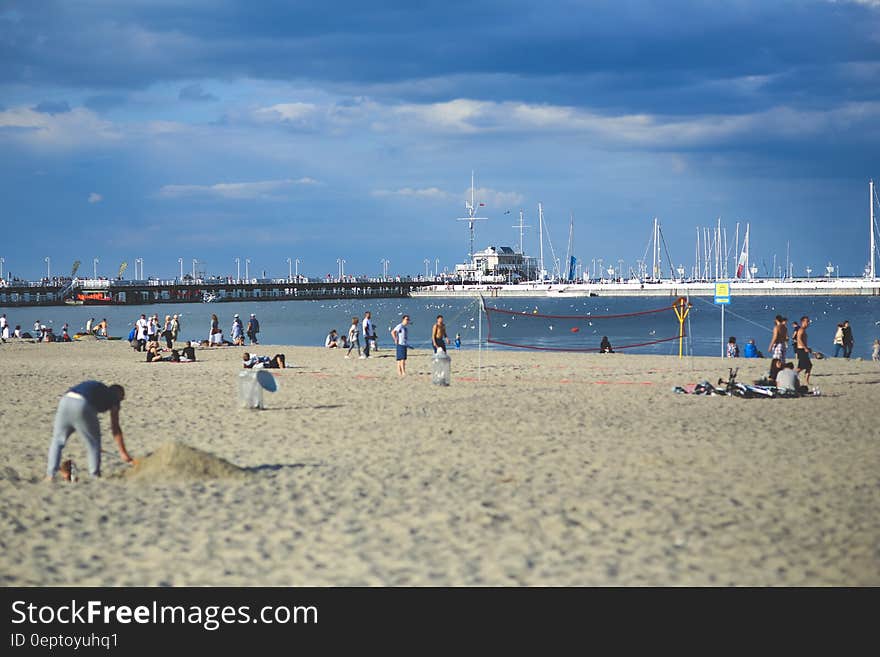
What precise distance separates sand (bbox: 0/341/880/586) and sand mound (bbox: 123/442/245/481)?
19 mm

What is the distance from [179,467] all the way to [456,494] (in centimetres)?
265

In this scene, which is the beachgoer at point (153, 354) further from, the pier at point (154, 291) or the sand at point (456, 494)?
the pier at point (154, 291)

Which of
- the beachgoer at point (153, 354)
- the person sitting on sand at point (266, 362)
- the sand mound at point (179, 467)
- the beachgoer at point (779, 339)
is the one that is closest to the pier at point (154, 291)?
the beachgoer at point (153, 354)

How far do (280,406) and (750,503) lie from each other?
855cm

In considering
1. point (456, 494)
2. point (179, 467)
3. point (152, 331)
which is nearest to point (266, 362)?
point (152, 331)

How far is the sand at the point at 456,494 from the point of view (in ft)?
19.4

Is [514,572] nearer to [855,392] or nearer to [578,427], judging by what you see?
[578,427]

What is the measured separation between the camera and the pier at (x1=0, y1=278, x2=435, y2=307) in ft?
427

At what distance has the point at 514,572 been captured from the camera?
582 centimetres

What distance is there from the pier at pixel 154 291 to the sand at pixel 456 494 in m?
123

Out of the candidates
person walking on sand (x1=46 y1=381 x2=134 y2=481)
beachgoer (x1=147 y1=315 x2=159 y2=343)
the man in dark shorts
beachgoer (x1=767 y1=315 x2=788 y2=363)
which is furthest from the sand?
beachgoer (x1=147 y1=315 x2=159 y2=343)

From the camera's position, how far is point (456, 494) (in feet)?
26.1

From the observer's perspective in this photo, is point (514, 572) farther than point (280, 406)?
No
